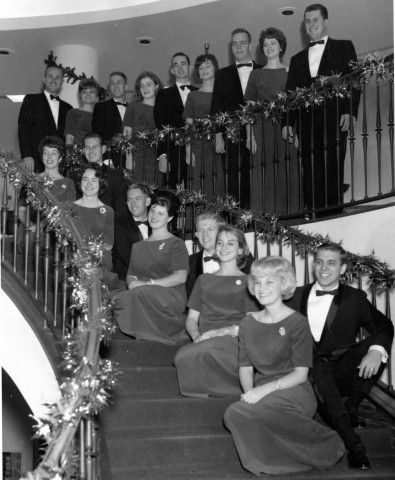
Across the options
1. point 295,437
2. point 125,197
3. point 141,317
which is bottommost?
point 295,437

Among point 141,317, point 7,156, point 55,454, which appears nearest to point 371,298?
point 141,317

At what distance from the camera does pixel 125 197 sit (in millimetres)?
7484

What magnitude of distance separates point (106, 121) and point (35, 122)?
31.4 inches

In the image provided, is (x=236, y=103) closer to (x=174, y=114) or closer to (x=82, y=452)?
(x=174, y=114)

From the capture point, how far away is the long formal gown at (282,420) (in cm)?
452

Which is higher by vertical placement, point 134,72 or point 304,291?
point 134,72

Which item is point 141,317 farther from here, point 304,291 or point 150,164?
point 150,164

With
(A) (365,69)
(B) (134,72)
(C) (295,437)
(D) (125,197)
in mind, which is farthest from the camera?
(B) (134,72)

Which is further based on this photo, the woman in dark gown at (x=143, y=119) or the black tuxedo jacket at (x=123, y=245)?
the woman in dark gown at (x=143, y=119)

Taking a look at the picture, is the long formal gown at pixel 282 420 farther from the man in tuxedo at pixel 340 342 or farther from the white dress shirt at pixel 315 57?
the white dress shirt at pixel 315 57

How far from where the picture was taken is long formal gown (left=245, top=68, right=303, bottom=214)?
8031mm

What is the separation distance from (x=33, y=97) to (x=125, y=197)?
259 centimetres

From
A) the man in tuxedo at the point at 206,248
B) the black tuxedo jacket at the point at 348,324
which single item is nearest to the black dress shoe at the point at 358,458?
the black tuxedo jacket at the point at 348,324

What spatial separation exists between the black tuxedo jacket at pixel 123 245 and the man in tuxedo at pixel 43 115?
237 centimetres
